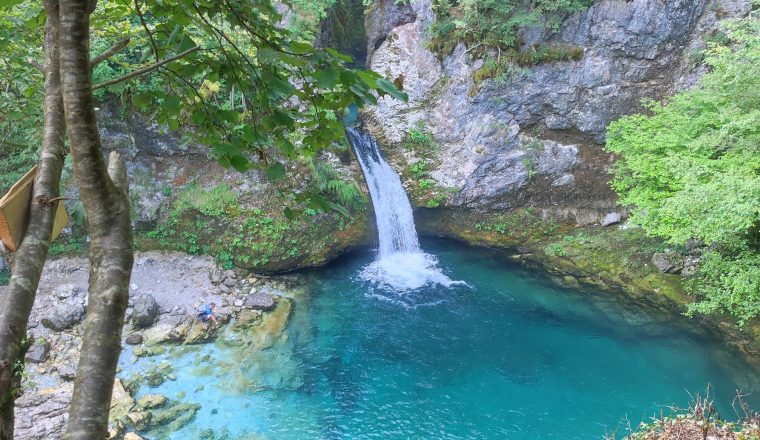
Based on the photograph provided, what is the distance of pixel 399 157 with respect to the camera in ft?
47.9

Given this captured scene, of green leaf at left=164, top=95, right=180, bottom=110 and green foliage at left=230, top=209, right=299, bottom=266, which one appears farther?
green foliage at left=230, top=209, right=299, bottom=266

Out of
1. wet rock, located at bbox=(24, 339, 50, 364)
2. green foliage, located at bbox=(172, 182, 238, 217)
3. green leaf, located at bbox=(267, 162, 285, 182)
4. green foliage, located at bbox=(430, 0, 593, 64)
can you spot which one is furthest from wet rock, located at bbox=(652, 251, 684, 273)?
wet rock, located at bbox=(24, 339, 50, 364)

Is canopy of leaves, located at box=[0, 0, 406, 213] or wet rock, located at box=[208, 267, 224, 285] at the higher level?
canopy of leaves, located at box=[0, 0, 406, 213]

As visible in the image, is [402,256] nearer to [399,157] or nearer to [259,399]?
[399,157]

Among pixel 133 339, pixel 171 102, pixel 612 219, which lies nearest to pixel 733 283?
pixel 612 219

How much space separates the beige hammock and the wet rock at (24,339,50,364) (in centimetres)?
840

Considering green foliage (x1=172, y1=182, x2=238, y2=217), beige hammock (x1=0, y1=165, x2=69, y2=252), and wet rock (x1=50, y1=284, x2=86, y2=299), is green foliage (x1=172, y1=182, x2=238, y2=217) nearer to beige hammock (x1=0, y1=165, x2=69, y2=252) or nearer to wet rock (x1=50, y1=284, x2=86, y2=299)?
wet rock (x1=50, y1=284, x2=86, y2=299)

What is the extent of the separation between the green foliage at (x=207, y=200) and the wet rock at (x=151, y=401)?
17.6ft

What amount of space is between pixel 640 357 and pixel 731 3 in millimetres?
10793

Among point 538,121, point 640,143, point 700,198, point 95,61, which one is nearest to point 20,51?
point 95,61

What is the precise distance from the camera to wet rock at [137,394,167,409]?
24.8 feet

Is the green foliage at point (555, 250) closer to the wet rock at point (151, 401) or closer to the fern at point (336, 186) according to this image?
the fern at point (336, 186)

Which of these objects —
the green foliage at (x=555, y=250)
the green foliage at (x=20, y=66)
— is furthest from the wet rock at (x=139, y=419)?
the green foliage at (x=555, y=250)

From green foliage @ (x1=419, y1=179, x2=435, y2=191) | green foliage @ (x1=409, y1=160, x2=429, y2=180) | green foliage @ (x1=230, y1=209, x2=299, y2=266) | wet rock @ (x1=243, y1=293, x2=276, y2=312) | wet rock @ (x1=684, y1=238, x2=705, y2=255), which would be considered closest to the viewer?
wet rock @ (x1=243, y1=293, x2=276, y2=312)
